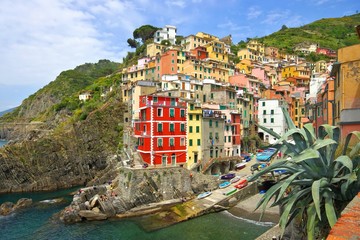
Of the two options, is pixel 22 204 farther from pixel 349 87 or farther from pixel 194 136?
pixel 349 87

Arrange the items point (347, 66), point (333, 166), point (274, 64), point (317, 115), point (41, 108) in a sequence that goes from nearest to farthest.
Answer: point (333, 166)
point (347, 66)
point (317, 115)
point (274, 64)
point (41, 108)

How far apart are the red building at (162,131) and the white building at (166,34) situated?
65.8 metres

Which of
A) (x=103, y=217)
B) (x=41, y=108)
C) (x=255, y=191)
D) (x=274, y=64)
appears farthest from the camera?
(x=41, y=108)

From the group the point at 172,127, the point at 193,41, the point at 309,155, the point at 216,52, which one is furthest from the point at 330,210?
the point at 193,41

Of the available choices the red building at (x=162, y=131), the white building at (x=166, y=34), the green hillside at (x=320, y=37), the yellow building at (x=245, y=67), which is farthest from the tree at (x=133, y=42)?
the red building at (x=162, y=131)

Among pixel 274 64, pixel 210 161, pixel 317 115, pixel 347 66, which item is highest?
pixel 274 64

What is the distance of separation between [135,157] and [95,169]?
66.1 ft

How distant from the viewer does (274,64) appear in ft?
342

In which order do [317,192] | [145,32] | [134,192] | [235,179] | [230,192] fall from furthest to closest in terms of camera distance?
[145,32] → [235,179] → [230,192] → [134,192] → [317,192]

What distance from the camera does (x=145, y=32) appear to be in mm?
115000

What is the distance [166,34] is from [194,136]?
6990cm

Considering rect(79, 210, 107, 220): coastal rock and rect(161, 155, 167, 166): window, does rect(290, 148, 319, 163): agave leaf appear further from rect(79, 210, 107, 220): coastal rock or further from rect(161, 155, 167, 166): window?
rect(161, 155, 167, 166): window

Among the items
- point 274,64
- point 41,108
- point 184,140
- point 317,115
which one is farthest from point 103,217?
point 41,108

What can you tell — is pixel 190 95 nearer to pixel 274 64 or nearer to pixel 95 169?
pixel 95 169
